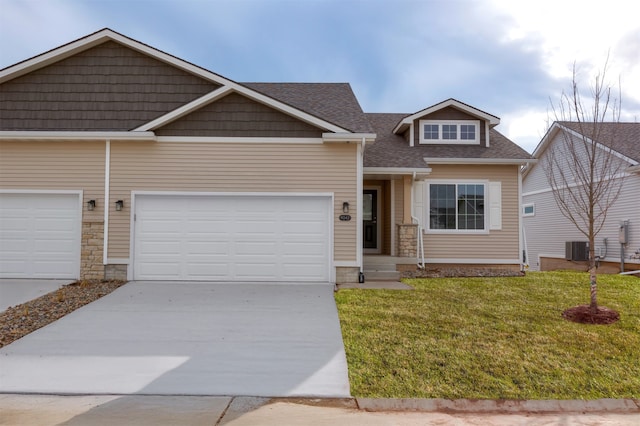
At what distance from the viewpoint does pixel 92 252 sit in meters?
10.2

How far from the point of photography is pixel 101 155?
10.4 m

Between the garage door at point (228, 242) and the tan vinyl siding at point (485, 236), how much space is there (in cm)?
459

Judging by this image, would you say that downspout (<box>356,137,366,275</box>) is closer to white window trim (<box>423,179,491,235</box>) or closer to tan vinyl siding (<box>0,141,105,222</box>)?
white window trim (<box>423,179,491,235</box>)

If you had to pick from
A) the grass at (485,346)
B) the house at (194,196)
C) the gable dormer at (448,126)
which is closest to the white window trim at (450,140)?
the gable dormer at (448,126)

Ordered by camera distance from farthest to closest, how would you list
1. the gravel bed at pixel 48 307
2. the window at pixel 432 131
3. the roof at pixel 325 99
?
1. the window at pixel 432 131
2. the roof at pixel 325 99
3. the gravel bed at pixel 48 307

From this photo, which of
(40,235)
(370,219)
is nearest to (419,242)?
(370,219)

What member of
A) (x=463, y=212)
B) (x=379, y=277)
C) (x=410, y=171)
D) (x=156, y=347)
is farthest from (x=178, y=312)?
(x=463, y=212)

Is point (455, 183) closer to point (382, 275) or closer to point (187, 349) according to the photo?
point (382, 275)

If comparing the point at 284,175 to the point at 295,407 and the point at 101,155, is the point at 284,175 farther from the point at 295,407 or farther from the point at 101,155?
the point at 295,407

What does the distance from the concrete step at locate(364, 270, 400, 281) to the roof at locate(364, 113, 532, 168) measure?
320cm

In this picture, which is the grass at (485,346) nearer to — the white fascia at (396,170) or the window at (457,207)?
the white fascia at (396,170)

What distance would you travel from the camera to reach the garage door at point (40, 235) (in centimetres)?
1037

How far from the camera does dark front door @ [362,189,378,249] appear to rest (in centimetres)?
1381

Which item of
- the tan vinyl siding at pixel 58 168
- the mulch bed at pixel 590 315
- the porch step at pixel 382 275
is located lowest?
the mulch bed at pixel 590 315
